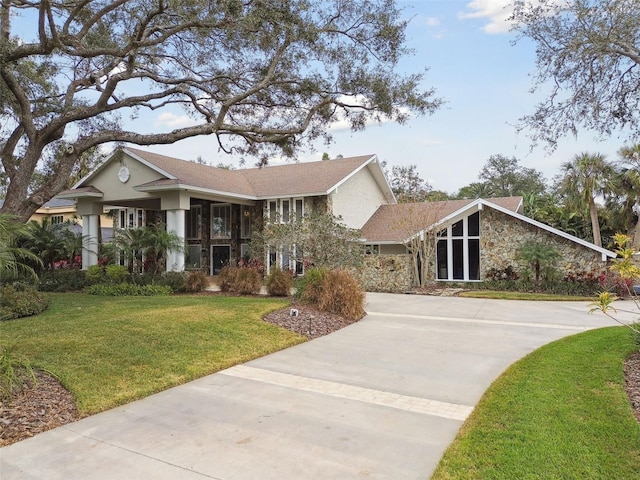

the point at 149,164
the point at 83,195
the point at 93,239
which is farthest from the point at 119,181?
the point at 93,239

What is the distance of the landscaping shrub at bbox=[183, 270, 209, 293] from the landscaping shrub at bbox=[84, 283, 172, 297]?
644mm

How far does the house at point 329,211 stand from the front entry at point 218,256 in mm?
53

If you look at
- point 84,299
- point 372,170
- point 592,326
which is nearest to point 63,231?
point 84,299

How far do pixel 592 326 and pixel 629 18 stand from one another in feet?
21.1

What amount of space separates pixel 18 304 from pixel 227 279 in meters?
6.53

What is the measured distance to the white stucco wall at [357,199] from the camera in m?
21.0

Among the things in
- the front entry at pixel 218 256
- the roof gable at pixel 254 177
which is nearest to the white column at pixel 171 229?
the roof gable at pixel 254 177

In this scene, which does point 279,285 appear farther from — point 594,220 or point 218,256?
point 594,220

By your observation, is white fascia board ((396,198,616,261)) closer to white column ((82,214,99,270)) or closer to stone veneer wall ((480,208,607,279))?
stone veneer wall ((480,208,607,279))

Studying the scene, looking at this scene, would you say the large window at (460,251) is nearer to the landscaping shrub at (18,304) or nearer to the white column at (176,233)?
the white column at (176,233)

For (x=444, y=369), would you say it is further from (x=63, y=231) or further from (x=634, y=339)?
(x=63, y=231)

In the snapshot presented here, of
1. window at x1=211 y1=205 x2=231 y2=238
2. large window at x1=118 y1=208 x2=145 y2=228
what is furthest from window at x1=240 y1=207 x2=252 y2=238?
large window at x1=118 y1=208 x2=145 y2=228

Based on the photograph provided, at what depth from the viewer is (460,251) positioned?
20797mm

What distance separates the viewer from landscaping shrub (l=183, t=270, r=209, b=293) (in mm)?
16531
